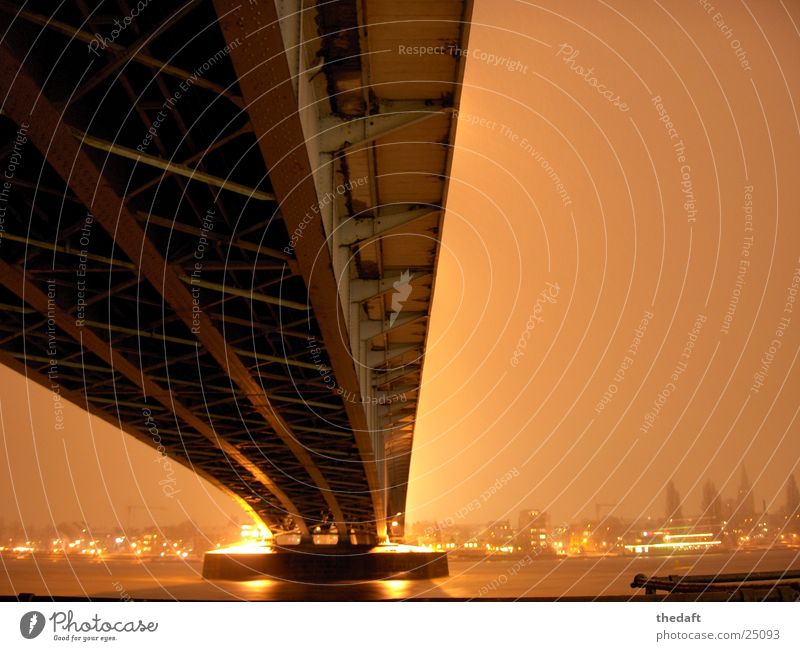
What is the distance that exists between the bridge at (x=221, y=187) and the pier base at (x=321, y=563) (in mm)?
36923

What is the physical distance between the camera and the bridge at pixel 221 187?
891 cm

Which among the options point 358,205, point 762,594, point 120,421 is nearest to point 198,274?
point 358,205

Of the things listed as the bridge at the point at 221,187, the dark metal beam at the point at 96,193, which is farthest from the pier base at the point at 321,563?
the dark metal beam at the point at 96,193

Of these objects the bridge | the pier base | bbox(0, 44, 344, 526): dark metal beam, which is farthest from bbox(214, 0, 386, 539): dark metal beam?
the pier base

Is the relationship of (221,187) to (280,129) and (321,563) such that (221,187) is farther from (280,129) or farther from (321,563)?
(321,563)

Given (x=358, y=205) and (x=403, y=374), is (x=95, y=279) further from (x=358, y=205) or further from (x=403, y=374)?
(x=403, y=374)

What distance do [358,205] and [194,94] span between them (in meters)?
6.43

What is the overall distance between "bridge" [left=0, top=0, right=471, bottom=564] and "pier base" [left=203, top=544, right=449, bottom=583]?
121ft

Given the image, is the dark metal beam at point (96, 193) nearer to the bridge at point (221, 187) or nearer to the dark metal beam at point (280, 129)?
the bridge at point (221, 187)

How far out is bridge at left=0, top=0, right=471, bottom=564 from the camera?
8.91 meters

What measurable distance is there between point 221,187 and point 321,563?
174 feet

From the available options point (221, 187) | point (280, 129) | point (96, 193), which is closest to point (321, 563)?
point (221, 187)
